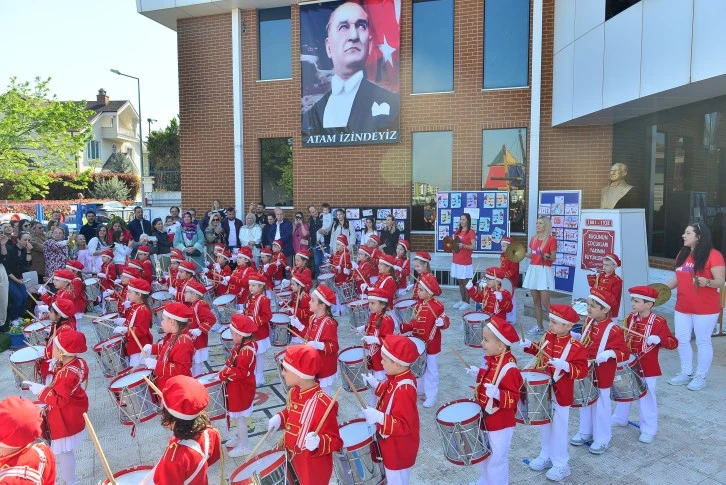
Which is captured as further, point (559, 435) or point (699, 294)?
point (699, 294)

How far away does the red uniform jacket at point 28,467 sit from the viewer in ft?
9.23

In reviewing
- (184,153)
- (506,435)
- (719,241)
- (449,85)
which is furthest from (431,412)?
(184,153)

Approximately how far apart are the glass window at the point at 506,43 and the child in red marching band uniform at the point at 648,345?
31.1ft

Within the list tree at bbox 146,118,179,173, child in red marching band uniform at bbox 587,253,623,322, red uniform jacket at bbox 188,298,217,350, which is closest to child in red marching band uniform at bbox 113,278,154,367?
red uniform jacket at bbox 188,298,217,350

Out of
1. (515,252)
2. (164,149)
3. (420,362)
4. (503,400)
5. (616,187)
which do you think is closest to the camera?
(503,400)

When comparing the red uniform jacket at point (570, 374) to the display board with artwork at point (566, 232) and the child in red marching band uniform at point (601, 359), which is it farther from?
the display board with artwork at point (566, 232)

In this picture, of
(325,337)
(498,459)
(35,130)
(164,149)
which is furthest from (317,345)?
(164,149)

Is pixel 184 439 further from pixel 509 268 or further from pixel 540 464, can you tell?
pixel 509 268

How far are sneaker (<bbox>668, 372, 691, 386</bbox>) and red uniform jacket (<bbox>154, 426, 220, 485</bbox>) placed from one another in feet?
20.7

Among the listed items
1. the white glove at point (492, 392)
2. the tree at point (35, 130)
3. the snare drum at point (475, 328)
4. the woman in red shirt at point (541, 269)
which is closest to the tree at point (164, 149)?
the tree at point (35, 130)

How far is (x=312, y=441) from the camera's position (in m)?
3.38

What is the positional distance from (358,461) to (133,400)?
2428mm

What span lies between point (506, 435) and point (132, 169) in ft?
166

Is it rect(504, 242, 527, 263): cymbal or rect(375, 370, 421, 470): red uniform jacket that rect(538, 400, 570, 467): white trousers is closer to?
rect(375, 370, 421, 470): red uniform jacket
